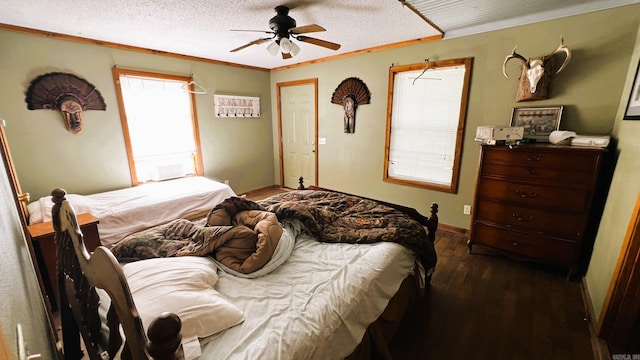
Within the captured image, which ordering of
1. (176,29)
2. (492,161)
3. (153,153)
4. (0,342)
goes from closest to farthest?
(0,342)
(492,161)
(176,29)
(153,153)

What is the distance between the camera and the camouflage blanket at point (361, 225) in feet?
5.57

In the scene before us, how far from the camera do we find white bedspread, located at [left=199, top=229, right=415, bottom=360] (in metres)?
0.95

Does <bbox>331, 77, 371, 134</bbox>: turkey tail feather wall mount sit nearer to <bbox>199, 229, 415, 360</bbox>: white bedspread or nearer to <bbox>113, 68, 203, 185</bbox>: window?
<bbox>113, 68, 203, 185</bbox>: window

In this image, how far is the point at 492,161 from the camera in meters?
2.38

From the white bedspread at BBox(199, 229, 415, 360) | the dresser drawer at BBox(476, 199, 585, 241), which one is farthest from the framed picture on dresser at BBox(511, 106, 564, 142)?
the white bedspread at BBox(199, 229, 415, 360)

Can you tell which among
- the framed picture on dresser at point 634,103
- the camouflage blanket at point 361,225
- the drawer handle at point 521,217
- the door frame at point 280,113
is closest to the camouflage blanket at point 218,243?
the camouflage blanket at point 361,225

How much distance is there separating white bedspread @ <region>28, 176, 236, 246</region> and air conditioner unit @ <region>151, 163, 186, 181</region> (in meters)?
0.11

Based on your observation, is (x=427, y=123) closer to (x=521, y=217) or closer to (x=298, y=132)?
(x=521, y=217)

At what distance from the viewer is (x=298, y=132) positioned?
4633 mm

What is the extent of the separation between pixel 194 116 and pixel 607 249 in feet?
15.4

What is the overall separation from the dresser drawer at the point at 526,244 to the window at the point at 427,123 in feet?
2.29

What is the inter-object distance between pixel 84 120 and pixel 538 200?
478 centimetres

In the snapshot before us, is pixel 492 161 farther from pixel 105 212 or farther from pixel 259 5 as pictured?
pixel 105 212

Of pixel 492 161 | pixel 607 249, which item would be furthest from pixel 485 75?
pixel 607 249
